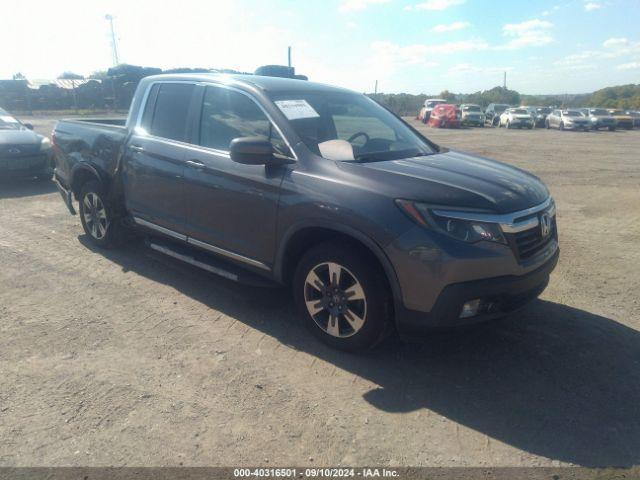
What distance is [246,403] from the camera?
2963mm

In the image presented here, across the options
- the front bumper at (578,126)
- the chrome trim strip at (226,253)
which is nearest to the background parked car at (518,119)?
the front bumper at (578,126)

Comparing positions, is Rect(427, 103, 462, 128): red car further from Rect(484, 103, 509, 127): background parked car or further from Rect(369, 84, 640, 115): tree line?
Rect(369, 84, 640, 115): tree line

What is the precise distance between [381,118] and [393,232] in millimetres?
1921

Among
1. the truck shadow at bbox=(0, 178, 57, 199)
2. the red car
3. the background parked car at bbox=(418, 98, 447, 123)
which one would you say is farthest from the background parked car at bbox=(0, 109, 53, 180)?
the background parked car at bbox=(418, 98, 447, 123)

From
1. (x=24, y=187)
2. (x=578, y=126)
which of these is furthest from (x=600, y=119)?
(x=24, y=187)

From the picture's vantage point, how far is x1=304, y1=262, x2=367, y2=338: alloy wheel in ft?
10.9

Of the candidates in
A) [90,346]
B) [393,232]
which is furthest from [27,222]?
[393,232]

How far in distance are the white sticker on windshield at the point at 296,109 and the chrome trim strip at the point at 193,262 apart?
1.34 metres

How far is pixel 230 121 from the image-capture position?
4051 millimetres

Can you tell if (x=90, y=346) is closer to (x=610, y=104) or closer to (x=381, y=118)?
(x=381, y=118)

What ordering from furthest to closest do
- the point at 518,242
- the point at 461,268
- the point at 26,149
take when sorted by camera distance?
the point at 26,149 < the point at 518,242 < the point at 461,268

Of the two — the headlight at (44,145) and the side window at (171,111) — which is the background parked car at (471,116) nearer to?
the headlight at (44,145)

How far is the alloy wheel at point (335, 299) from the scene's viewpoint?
10.9 ft

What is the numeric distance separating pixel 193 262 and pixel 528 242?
8.79 feet
